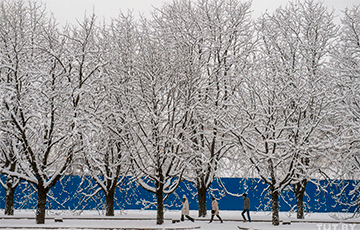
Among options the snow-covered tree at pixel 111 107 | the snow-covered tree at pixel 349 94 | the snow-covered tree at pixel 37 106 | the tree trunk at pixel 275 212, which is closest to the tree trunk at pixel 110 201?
the snow-covered tree at pixel 111 107

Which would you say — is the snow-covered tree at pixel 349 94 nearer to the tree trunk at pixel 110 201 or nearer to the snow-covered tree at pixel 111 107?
the snow-covered tree at pixel 111 107

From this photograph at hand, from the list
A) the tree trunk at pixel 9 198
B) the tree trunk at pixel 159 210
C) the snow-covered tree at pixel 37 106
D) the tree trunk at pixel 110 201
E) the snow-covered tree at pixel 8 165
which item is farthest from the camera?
the tree trunk at pixel 110 201

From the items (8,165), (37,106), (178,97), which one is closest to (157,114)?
(178,97)

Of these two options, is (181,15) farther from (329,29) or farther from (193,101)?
(329,29)

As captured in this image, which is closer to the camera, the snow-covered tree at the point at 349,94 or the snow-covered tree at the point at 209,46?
the snow-covered tree at the point at 349,94

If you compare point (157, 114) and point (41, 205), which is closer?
point (41, 205)

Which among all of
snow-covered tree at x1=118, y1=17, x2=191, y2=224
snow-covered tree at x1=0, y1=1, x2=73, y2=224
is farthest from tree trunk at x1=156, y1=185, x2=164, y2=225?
snow-covered tree at x1=0, y1=1, x2=73, y2=224

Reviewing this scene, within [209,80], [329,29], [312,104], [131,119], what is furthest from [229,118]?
[329,29]

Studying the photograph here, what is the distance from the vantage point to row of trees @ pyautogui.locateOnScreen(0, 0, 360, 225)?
17.3 meters

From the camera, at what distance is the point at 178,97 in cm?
1936

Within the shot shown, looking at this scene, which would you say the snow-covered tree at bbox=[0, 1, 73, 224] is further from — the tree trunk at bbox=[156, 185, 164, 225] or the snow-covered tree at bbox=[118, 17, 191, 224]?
the tree trunk at bbox=[156, 185, 164, 225]

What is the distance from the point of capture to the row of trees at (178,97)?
56.6ft

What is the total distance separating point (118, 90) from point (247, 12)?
31.1 feet

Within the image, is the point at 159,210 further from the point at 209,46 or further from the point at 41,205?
the point at 209,46
